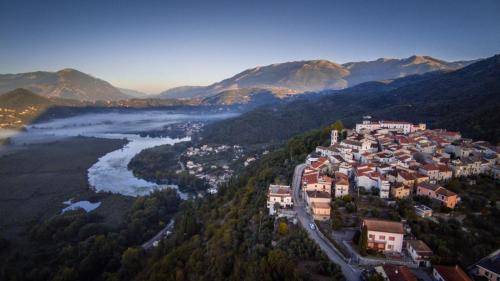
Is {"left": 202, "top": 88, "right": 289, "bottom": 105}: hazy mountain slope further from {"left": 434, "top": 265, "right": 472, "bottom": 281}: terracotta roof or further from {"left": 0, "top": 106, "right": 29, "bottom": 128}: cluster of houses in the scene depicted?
{"left": 434, "top": 265, "right": 472, "bottom": 281}: terracotta roof

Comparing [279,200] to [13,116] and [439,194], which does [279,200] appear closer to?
[439,194]

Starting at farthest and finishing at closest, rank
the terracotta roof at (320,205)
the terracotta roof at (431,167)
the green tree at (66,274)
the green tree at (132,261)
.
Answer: the green tree at (132,261), the green tree at (66,274), the terracotta roof at (431,167), the terracotta roof at (320,205)

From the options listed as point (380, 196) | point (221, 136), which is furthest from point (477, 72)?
point (380, 196)

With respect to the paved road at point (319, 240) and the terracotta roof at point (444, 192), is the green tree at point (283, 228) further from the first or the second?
the terracotta roof at point (444, 192)

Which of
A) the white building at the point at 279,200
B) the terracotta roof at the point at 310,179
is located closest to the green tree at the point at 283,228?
the white building at the point at 279,200

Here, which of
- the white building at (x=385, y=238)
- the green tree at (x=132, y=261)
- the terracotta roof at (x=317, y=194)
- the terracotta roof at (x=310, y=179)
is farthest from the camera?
the green tree at (x=132, y=261)

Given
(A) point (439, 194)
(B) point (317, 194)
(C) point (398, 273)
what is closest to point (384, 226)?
(C) point (398, 273)
